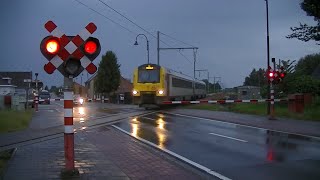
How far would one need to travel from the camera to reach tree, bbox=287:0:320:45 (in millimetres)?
25747

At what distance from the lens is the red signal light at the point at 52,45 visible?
9.44 metres

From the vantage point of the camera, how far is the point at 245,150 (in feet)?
45.7

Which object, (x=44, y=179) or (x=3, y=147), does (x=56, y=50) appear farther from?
(x=3, y=147)

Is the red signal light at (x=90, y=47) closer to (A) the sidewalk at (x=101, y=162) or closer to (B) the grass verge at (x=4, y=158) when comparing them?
(A) the sidewalk at (x=101, y=162)

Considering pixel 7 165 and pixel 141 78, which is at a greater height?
pixel 141 78

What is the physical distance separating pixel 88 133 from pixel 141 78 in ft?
73.5

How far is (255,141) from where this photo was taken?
16406 mm

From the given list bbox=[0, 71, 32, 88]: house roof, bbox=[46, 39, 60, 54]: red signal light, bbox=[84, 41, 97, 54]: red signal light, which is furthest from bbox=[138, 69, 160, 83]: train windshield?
bbox=[0, 71, 32, 88]: house roof

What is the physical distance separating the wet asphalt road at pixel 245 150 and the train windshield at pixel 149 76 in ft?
64.8

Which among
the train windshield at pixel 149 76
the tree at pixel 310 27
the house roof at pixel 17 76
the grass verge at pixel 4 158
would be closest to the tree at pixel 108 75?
the house roof at pixel 17 76

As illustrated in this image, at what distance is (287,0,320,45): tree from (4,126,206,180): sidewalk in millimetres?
14703

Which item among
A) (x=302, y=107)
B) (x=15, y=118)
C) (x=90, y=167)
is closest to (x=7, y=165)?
(x=90, y=167)

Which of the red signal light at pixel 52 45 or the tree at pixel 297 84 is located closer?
the red signal light at pixel 52 45

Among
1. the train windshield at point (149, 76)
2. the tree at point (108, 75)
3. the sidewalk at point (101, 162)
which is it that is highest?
the tree at point (108, 75)
